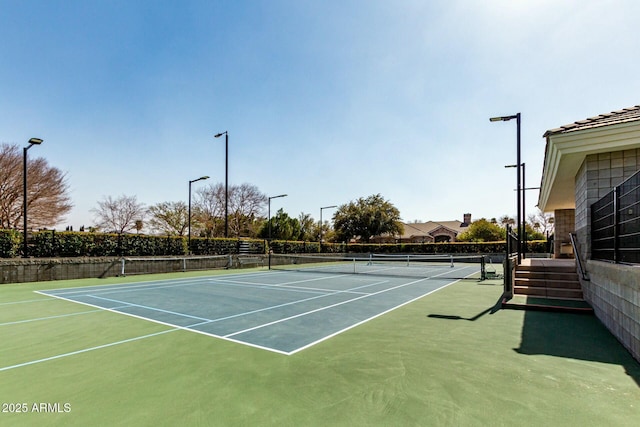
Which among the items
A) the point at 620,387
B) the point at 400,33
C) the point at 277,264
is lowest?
the point at 277,264

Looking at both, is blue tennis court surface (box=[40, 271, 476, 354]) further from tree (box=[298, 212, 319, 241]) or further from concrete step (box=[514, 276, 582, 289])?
tree (box=[298, 212, 319, 241])

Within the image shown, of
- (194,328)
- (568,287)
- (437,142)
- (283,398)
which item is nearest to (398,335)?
(283,398)

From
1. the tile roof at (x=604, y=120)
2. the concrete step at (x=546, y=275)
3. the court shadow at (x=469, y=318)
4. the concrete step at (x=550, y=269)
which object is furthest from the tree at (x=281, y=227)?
the tile roof at (x=604, y=120)

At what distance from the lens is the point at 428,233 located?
5612 cm

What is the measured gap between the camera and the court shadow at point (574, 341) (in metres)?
4.07

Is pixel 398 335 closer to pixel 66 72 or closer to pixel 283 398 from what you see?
pixel 283 398

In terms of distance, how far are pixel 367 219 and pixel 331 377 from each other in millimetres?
44374

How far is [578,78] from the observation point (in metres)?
8.98

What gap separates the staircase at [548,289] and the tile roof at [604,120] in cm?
398

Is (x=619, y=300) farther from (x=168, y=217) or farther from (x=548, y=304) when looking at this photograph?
(x=168, y=217)

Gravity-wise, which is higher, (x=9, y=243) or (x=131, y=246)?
(x=9, y=243)

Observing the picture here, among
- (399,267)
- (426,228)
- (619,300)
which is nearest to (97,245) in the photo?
(399,267)

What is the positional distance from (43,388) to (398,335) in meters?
4.53

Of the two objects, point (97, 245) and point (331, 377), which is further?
point (97, 245)
